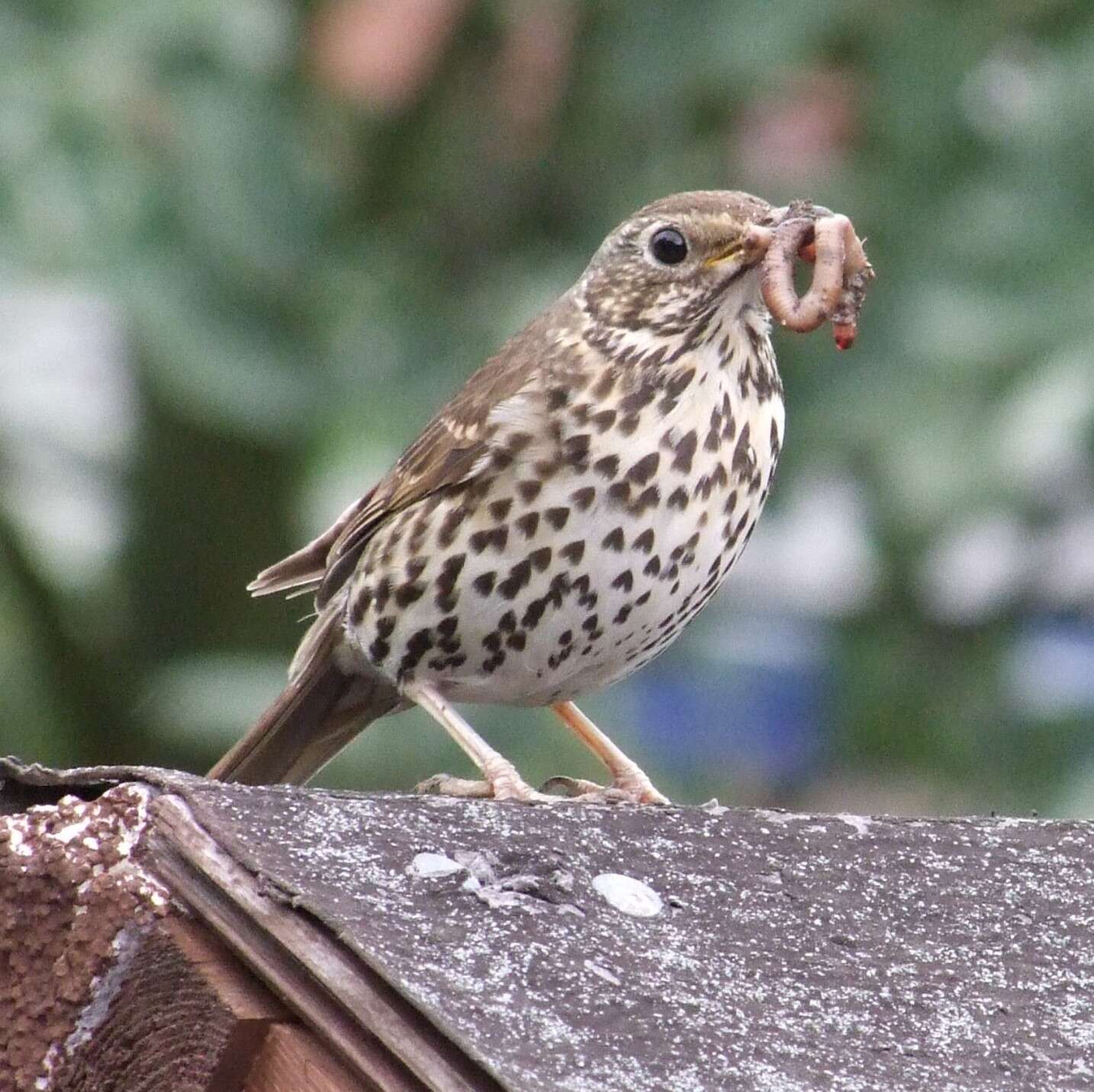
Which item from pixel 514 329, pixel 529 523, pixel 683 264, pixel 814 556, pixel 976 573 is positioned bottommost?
pixel 529 523

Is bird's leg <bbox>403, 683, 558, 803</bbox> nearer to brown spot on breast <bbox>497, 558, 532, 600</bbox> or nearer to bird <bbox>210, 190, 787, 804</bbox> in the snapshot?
bird <bbox>210, 190, 787, 804</bbox>

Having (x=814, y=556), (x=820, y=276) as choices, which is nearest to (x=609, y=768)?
(x=820, y=276)

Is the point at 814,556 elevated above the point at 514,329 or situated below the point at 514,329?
below

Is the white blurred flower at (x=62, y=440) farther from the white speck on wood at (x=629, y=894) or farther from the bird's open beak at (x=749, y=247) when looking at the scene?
the white speck on wood at (x=629, y=894)

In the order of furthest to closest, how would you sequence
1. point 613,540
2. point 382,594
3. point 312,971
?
point 382,594 → point 613,540 → point 312,971

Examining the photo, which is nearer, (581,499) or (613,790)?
(581,499)

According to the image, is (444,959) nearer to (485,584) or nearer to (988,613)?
(485,584)

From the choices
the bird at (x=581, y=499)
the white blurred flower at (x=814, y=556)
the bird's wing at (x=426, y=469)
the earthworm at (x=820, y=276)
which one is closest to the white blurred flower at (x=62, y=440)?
the white blurred flower at (x=814, y=556)

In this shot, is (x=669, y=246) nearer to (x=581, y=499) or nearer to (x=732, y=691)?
(x=581, y=499)
